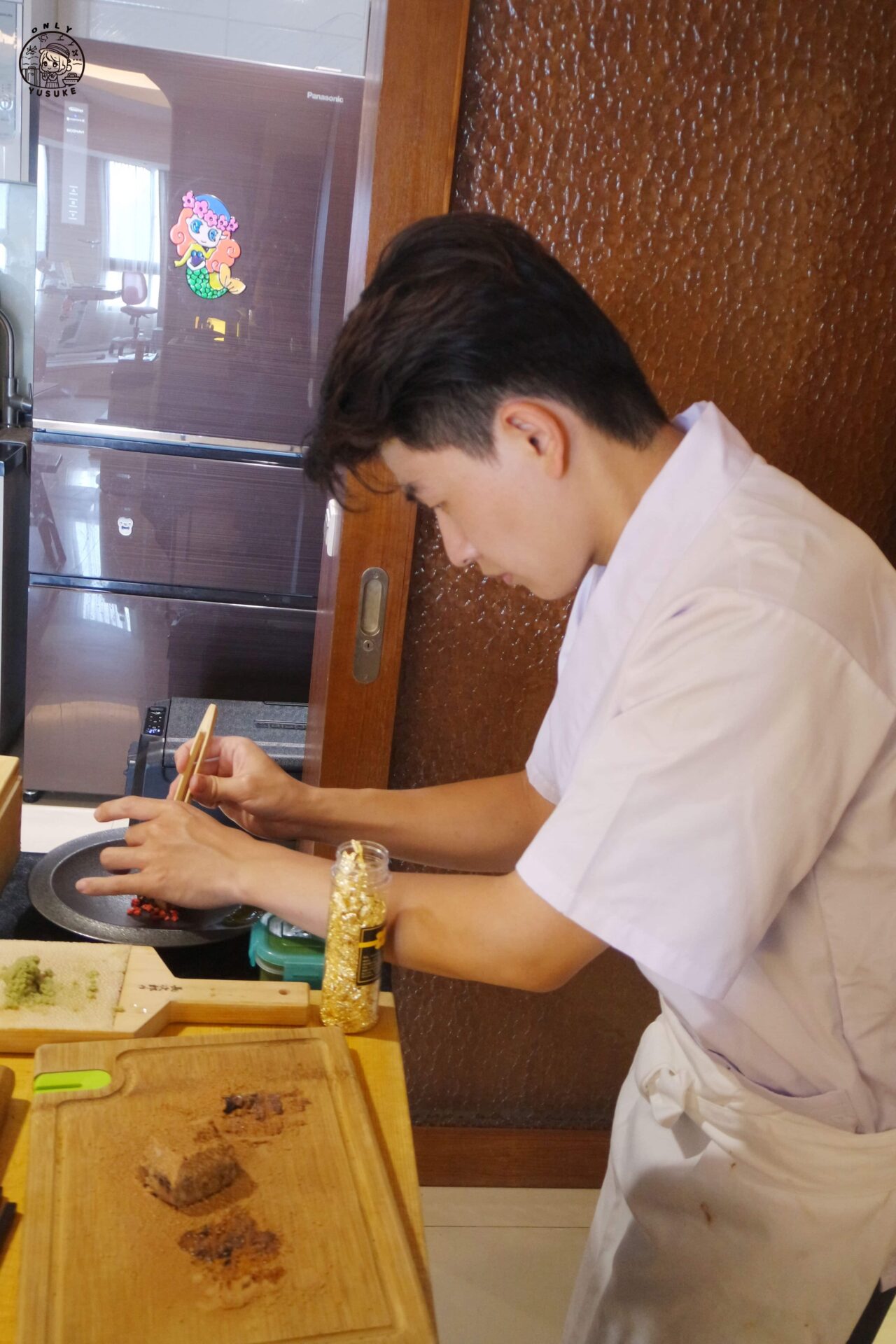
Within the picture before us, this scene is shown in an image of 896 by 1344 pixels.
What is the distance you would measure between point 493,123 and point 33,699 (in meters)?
1.99

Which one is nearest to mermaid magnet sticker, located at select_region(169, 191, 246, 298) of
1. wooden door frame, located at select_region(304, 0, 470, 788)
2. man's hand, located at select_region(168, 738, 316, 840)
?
wooden door frame, located at select_region(304, 0, 470, 788)

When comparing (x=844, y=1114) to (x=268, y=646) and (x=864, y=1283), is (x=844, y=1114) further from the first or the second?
(x=268, y=646)

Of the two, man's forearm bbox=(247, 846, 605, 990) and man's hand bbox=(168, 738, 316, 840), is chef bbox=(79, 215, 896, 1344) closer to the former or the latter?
man's forearm bbox=(247, 846, 605, 990)

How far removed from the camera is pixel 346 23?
2627mm

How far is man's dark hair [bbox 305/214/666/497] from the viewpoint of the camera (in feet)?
2.70

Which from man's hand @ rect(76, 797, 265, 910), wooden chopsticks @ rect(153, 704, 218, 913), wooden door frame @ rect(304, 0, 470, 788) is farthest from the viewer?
wooden door frame @ rect(304, 0, 470, 788)

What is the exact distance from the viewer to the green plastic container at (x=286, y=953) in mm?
1034

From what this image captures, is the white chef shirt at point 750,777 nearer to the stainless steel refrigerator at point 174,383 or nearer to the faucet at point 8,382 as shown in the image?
the stainless steel refrigerator at point 174,383

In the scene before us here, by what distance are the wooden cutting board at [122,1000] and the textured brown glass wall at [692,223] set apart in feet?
2.50

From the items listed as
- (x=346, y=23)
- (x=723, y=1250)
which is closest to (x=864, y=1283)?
(x=723, y=1250)

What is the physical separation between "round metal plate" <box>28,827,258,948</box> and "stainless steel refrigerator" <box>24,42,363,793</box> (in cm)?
171

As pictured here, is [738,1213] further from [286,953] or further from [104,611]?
[104,611]

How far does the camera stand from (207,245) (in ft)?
8.44
